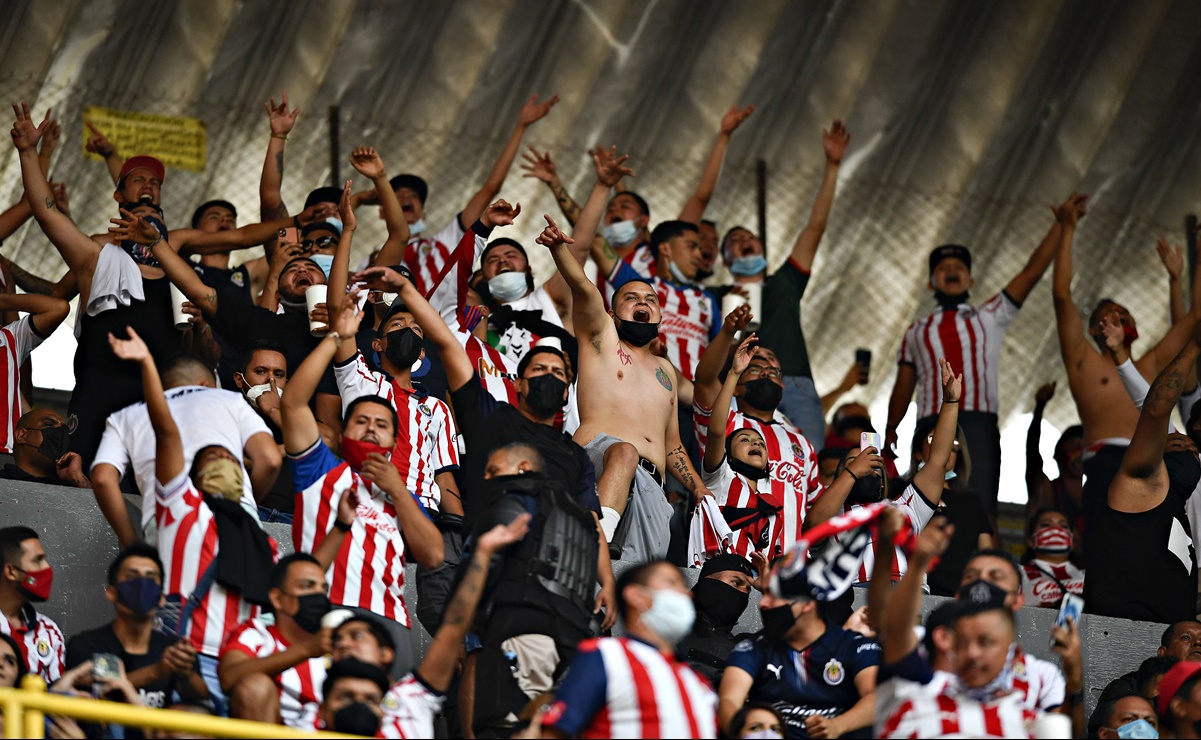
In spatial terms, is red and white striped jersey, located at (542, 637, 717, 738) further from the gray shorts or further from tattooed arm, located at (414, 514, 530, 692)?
the gray shorts

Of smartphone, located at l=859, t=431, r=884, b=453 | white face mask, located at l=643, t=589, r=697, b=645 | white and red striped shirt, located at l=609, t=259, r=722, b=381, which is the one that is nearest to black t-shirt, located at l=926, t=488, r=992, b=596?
smartphone, located at l=859, t=431, r=884, b=453

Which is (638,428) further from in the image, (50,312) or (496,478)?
(50,312)

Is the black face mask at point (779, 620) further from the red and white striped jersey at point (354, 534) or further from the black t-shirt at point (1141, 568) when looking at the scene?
the black t-shirt at point (1141, 568)

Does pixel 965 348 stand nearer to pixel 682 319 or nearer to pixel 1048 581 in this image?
pixel 1048 581

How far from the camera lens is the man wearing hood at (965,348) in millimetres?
10555

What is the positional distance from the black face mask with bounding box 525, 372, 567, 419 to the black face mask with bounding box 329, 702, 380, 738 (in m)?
1.84

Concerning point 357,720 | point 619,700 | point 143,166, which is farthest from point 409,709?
point 143,166

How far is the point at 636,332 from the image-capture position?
8711mm

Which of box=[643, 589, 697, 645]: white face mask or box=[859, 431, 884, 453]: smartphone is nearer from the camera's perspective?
box=[643, 589, 697, 645]: white face mask

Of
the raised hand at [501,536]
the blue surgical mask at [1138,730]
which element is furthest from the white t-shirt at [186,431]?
the blue surgical mask at [1138,730]

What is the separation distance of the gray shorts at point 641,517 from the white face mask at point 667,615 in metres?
2.48

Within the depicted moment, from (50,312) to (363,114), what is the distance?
3.59 m

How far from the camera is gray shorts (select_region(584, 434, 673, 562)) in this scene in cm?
836

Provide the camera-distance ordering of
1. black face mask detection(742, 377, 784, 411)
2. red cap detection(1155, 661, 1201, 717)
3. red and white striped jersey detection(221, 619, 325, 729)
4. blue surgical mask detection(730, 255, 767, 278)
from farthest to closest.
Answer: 1. blue surgical mask detection(730, 255, 767, 278)
2. black face mask detection(742, 377, 784, 411)
3. red cap detection(1155, 661, 1201, 717)
4. red and white striped jersey detection(221, 619, 325, 729)
